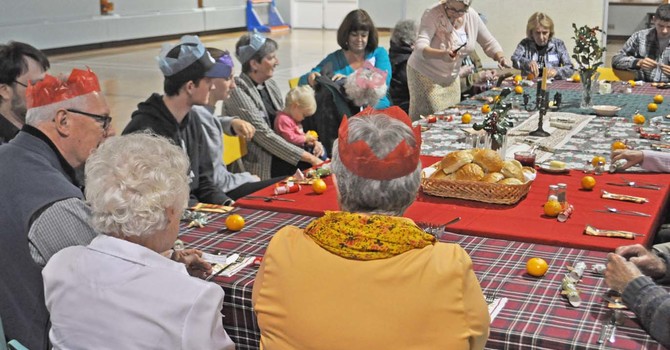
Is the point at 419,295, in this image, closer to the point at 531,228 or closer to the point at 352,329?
the point at 352,329

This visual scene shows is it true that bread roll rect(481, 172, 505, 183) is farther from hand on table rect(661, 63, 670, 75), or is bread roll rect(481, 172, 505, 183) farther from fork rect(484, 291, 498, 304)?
hand on table rect(661, 63, 670, 75)

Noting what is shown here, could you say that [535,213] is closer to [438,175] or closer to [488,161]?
[488,161]

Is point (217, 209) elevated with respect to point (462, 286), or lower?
lower

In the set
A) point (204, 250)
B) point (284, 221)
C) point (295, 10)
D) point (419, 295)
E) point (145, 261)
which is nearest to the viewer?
point (419, 295)

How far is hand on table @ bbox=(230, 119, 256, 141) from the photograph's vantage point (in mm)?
4629

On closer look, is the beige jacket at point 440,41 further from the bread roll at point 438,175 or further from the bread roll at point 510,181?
the bread roll at point 510,181

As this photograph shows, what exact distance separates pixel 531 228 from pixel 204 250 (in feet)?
3.72

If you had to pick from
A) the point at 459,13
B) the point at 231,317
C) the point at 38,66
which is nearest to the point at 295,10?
the point at 459,13

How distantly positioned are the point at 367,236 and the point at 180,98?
2.23m

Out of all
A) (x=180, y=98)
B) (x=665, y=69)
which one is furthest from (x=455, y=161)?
(x=665, y=69)

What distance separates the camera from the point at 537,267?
96.6 inches

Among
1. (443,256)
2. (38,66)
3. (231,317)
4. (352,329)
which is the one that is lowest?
(231,317)

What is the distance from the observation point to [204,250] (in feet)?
9.05

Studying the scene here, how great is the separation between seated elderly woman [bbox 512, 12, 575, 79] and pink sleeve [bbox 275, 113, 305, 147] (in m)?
2.92
